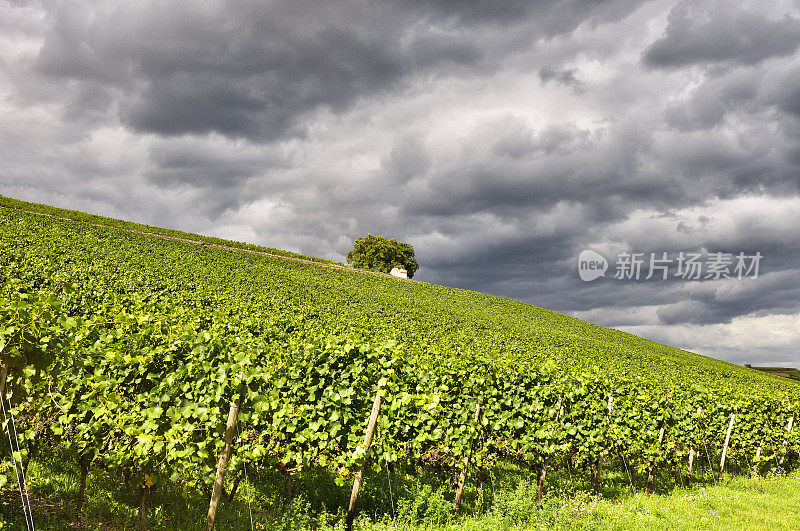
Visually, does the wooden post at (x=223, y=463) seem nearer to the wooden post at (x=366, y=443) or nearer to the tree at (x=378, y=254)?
the wooden post at (x=366, y=443)

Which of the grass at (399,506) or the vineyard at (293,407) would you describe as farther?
the grass at (399,506)

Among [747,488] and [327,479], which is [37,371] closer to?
[327,479]

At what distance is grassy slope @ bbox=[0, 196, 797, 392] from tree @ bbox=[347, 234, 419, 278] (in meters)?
32.9

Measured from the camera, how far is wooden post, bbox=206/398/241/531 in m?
5.19

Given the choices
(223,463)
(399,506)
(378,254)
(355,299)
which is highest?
(378,254)

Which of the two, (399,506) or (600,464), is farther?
(600,464)

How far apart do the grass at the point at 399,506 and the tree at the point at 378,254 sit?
226 feet

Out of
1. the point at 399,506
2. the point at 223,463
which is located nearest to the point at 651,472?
the point at 399,506

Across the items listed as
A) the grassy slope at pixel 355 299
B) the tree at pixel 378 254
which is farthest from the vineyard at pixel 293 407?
the tree at pixel 378 254

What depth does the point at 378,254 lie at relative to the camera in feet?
260

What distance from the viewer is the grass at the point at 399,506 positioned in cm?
591

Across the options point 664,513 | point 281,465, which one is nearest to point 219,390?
point 281,465

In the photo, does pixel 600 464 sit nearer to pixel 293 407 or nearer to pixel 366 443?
pixel 366 443

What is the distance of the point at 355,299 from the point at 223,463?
26.8 metres
